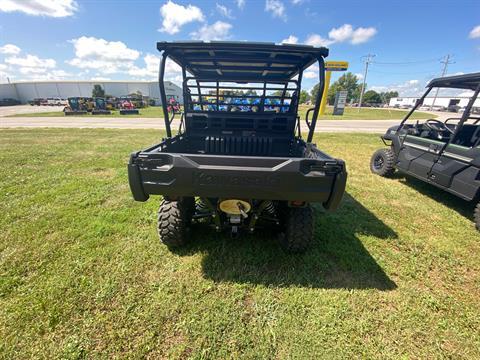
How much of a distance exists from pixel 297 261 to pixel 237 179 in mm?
→ 1287

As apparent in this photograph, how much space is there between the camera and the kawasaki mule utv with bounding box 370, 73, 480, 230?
3.26 m

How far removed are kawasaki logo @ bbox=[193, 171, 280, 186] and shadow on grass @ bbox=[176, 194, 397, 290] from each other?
3.38ft

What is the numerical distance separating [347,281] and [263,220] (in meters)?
1.03

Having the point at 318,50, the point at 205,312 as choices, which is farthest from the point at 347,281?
the point at 318,50

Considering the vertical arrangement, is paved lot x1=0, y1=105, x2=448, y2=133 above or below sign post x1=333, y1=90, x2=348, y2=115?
below

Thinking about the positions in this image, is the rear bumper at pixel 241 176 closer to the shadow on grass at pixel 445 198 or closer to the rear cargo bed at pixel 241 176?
the rear cargo bed at pixel 241 176

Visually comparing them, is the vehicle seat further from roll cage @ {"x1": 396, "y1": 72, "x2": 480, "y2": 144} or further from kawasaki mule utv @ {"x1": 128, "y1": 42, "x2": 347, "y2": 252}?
kawasaki mule utv @ {"x1": 128, "y1": 42, "x2": 347, "y2": 252}

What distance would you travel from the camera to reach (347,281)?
2221 millimetres

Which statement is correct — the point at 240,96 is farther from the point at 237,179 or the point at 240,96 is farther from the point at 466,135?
the point at 466,135

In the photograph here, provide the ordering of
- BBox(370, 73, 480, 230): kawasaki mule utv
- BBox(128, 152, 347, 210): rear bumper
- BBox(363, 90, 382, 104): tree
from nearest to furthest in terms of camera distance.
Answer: BBox(128, 152, 347, 210): rear bumper → BBox(370, 73, 480, 230): kawasaki mule utv → BBox(363, 90, 382, 104): tree

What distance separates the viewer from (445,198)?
13.9ft

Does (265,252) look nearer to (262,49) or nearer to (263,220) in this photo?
(263,220)

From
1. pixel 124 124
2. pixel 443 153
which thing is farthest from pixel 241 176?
pixel 124 124

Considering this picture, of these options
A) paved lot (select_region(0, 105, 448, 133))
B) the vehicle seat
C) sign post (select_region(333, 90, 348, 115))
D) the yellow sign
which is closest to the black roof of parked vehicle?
the vehicle seat
